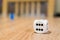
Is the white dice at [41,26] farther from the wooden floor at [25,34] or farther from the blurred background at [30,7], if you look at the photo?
the blurred background at [30,7]

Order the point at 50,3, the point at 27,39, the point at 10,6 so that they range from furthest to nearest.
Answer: the point at 10,6 → the point at 50,3 → the point at 27,39

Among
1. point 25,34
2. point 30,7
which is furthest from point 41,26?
point 30,7

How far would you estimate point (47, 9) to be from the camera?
92.7 inches

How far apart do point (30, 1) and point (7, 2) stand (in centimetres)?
41

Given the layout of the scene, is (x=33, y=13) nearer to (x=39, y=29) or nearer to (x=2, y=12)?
(x=2, y=12)

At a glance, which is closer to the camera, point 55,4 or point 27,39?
point 27,39

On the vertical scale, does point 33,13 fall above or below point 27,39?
below

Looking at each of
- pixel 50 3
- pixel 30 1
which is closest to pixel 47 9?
pixel 50 3

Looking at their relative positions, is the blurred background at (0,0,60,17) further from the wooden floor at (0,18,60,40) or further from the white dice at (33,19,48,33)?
the white dice at (33,19,48,33)

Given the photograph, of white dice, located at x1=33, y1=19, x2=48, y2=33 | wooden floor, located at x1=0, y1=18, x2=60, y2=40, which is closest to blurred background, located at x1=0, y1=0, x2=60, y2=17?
wooden floor, located at x1=0, y1=18, x2=60, y2=40

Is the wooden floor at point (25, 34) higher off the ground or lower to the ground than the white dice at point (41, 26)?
lower

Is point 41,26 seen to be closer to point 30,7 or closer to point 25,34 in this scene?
point 25,34

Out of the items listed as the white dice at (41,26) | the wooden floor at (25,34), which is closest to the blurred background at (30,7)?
the wooden floor at (25,34)

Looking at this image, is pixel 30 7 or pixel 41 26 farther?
pixel 30 7
